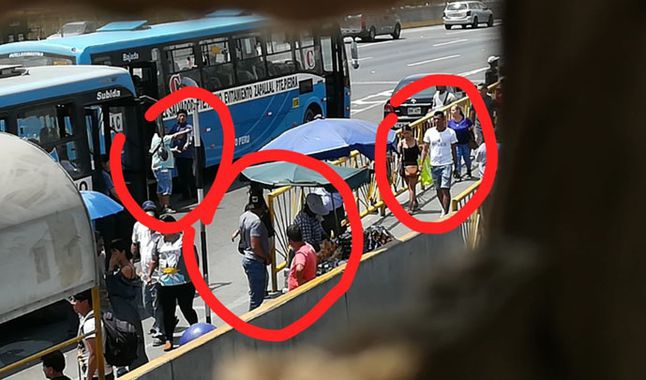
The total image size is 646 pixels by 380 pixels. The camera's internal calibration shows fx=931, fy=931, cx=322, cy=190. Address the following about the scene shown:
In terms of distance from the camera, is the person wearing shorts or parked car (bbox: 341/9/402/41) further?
the person wearing shorts

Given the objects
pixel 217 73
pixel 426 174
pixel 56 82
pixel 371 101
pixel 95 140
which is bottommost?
pixel 371 101

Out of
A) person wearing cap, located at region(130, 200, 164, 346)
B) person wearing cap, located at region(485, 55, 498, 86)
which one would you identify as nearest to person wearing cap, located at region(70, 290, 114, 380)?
person wearing cap, located at region(130, 200, 164, 346)

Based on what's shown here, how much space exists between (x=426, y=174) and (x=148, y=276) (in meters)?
3.11

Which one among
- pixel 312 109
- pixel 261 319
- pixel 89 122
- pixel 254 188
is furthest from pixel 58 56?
pixel 312 109

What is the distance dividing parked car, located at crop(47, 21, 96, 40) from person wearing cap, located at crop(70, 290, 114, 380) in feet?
12.8

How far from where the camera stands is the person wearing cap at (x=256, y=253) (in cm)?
558

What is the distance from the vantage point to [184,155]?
27.5ft

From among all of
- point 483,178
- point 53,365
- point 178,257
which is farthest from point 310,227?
point 483,178

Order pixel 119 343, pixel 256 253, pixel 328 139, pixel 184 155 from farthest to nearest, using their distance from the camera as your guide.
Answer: pixel 184 155, pixel 328 139, pixel 256 253, pixel 119 343

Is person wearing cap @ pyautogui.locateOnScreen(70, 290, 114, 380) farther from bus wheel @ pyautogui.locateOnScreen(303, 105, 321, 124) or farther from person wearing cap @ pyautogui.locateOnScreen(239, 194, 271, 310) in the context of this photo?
bus wheel @ pyautogui.locateOnScreen(303, 105, 321, 124)

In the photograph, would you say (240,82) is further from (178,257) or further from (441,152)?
(178,257)

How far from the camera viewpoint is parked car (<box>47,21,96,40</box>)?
28 centimetres

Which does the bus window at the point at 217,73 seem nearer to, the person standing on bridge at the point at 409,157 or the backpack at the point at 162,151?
the backpack at the point at 162,151

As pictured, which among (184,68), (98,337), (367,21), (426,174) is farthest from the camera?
(184,68)
